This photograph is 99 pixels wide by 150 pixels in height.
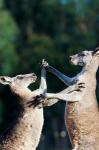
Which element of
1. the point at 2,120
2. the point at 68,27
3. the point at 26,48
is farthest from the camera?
the point at 68,27

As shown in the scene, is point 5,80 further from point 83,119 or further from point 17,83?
point 83,119

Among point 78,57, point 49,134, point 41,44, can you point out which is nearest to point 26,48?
point 41,44

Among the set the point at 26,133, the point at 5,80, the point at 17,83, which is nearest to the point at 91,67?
the point at 17,83

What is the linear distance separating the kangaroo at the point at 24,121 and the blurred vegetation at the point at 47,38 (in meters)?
33.0

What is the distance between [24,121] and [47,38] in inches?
1864

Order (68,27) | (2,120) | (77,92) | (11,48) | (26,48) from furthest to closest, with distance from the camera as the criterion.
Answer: (68,27)
(26,48)
(11,48)
(2,120)
(77,92)

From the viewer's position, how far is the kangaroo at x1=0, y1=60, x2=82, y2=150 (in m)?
22.6

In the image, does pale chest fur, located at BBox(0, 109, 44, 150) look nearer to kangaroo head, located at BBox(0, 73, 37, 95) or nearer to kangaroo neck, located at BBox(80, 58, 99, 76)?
kangaroo head, located at BBox(0, 73, 37, 95)

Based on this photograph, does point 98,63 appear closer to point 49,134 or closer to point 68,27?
point 49,134

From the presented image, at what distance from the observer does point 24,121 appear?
22906 millimetres

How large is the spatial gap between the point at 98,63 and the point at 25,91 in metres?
2.09

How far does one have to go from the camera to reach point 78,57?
24.5 m

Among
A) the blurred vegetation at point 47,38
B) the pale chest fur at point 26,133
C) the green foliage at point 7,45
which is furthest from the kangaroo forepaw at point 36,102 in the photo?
the green foliage at point 7,45

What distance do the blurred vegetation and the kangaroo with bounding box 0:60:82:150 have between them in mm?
33028
